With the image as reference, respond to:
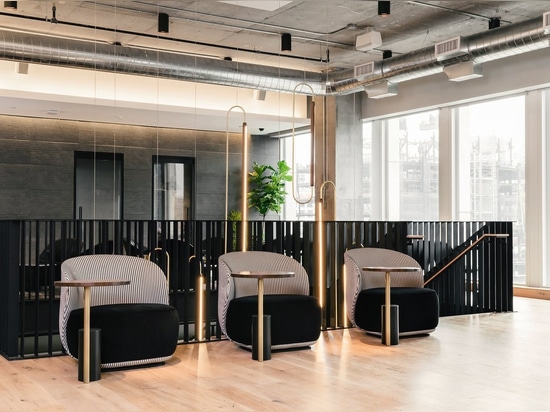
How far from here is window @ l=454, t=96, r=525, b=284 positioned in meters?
12.1

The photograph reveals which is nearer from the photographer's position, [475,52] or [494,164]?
[475,52]

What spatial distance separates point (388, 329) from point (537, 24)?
429 centimetres

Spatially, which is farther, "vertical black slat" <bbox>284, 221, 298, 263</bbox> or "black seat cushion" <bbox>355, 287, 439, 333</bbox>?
"vertical black slat" <bbox>284, 221, 298, 263</bbox>

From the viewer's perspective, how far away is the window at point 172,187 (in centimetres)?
1442

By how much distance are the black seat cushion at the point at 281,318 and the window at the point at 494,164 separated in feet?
20.9

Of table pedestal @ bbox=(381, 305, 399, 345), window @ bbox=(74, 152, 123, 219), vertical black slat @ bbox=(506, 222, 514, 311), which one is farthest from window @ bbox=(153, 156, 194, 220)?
table pedestal @ bbox=(381, 305, 399, 345)

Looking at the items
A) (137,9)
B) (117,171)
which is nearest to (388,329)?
(137,9)

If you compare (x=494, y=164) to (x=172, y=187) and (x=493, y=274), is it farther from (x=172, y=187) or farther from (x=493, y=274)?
(x=172, y=187)

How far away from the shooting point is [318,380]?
17.9ft

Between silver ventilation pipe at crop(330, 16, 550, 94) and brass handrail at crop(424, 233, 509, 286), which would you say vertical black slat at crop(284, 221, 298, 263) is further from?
silver ventilation pipe at crop(330, 16, 550, 94)

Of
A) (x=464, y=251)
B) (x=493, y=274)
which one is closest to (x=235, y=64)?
(x=464, y=251)

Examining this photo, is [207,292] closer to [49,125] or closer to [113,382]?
[113,382]

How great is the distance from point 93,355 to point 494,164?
8.99 meters

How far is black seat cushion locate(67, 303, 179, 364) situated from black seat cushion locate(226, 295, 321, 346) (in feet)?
2.59
